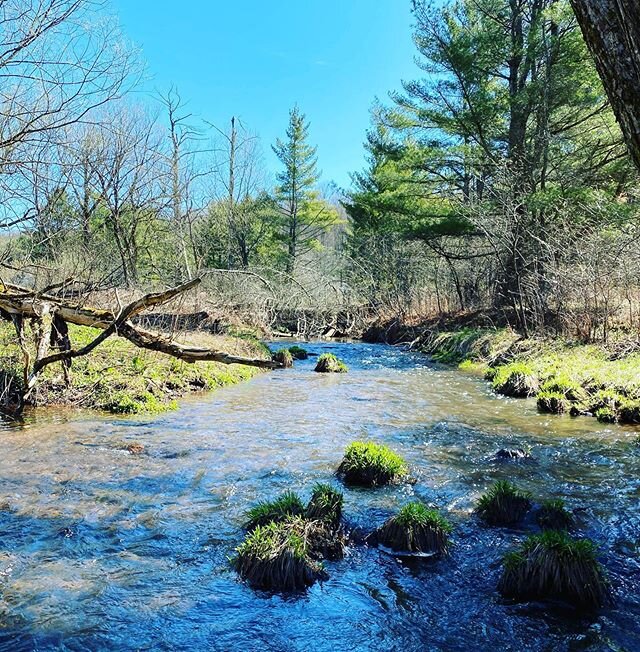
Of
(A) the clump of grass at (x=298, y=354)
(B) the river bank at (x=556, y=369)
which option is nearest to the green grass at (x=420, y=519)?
(B) the river bank at (x=556, y=369)

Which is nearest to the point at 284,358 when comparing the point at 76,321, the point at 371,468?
the point at 76,321

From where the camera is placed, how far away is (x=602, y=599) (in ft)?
13.1

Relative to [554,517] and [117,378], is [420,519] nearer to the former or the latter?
[554,517]

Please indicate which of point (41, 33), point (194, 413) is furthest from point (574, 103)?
point (41, 33)

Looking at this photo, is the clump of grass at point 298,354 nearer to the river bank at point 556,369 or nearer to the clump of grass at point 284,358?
the clump of grass at point 284,358

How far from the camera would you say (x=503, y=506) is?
546 cm

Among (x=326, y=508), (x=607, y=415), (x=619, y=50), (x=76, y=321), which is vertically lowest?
(x=326, y=508)

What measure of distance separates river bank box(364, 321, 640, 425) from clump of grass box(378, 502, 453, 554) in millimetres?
5890

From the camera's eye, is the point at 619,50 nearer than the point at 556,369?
Yes

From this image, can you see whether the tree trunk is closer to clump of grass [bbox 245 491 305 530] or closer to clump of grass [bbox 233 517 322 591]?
clump of grass [bbox 233 517 322 591]

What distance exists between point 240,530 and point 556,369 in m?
9.51

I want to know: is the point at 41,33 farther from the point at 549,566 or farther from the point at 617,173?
the point at 617,173

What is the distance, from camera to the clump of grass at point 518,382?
11.9m

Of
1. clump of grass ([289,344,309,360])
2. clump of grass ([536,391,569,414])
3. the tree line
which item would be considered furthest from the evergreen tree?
clump of grass ([536,391,569,414])
